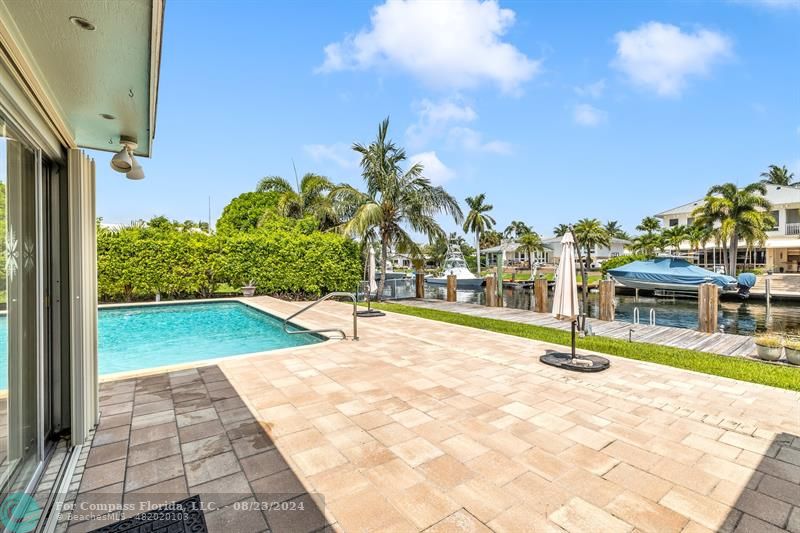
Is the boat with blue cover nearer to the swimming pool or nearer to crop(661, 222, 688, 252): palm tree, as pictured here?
crop(661, 222, 688, 252): palm tree

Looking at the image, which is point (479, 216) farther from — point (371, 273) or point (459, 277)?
point (371, 273)

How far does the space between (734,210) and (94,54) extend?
33762 millimetres

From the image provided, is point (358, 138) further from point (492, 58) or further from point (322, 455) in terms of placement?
point (322, 455)

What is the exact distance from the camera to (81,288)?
3.12 meters

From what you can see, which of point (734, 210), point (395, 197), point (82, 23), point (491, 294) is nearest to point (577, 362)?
point (82, 23)

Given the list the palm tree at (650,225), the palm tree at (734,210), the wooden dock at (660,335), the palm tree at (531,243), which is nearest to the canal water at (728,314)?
the wooden dock at (660,335)

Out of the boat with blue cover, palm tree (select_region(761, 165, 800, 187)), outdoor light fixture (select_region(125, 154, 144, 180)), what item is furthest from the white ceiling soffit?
palm tree (select_region(761, 165, 800, 187))

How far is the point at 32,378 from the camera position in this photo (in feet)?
8.43

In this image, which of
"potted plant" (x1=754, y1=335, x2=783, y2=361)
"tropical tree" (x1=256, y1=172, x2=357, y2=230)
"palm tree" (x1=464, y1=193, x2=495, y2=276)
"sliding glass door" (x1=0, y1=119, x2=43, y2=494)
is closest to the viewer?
"sliding glass door" (x1=0, y1=119, x2=43, y2=494)

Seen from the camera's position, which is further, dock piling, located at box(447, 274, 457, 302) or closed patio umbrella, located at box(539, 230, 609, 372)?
dock piling, located at box(447, 274, 457, 302)

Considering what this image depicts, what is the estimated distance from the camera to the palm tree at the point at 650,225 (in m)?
39.8

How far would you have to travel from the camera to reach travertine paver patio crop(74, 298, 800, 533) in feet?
7.62

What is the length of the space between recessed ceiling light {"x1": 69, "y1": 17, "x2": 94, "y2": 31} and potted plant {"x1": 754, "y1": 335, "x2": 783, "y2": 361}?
385 inches

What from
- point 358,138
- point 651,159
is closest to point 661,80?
point 358,138
